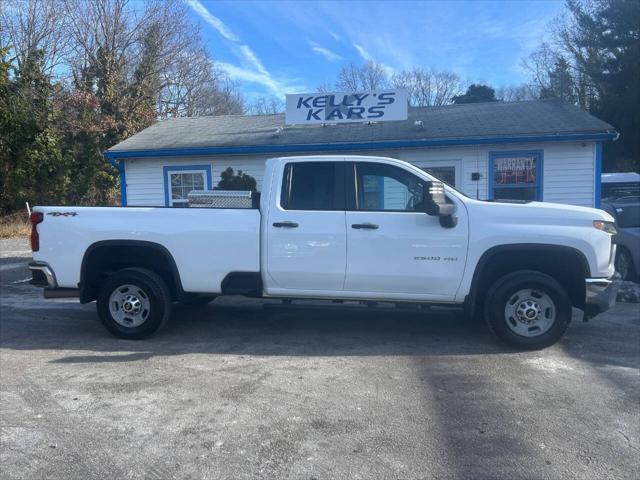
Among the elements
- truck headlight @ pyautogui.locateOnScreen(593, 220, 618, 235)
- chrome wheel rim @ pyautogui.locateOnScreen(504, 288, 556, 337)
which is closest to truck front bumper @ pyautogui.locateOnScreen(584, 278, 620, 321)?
chrome wheel rim @ pyautogui.locateOnScreen(504, 288, 556, 337)

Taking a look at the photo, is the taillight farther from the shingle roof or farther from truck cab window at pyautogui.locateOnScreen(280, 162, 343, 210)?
the shingle roof

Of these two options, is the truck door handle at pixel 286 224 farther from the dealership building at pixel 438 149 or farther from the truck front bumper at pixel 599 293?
the dealership building at pixel 438 149

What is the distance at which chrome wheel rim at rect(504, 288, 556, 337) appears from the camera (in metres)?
5.86

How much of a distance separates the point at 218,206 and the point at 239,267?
31.8 inches

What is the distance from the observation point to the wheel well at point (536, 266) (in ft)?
18.8

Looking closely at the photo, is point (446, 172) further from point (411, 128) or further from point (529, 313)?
point (529, 313)

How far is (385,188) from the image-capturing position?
20.2 ft

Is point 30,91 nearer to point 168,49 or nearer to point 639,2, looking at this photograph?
point 168,49

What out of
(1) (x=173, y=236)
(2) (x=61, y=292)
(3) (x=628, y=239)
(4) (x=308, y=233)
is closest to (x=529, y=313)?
(4) (x=308, y=233)

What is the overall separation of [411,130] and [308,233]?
7.67 metres

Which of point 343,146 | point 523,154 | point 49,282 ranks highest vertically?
point 343,146

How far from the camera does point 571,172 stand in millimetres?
11844

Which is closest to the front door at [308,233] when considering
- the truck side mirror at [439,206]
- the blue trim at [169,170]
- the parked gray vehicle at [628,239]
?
the truck side mirror at [439,206]

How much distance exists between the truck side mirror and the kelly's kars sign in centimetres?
805
